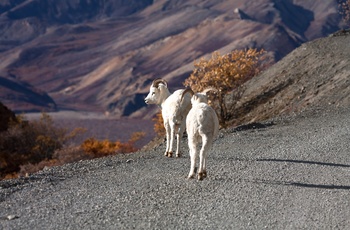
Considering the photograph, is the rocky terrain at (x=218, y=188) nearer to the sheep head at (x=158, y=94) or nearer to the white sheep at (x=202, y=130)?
the white sheep at (x=202, y=130)

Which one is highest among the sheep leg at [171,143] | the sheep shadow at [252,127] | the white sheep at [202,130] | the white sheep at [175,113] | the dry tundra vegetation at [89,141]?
the white sheep at [202,130]

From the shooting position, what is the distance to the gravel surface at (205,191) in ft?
30.9

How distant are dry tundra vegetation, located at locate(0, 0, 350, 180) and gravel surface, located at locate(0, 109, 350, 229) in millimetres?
9471

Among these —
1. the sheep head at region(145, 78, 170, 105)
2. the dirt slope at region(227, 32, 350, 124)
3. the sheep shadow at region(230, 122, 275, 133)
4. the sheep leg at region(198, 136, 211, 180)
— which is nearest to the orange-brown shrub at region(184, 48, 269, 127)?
the dirt slope at region(227, 32, 350, 124)

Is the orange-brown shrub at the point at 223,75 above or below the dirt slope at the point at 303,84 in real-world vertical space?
above

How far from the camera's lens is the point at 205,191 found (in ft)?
36.0

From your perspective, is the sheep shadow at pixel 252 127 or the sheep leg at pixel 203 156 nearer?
the sheep leg at pixel 203 156

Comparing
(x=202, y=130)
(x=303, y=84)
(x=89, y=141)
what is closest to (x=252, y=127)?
(x=202, y=130)

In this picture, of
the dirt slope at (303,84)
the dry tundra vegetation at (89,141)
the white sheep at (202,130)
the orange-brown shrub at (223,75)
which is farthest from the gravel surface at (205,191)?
the dry tundra vegetation at (89,141)

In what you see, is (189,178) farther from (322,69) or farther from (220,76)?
(322,69)

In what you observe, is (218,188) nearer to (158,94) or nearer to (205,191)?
(205,191)

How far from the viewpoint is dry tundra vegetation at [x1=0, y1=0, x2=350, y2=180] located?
2525cm

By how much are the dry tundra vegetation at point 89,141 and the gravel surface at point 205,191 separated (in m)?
9.47

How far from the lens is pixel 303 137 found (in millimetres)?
16000
